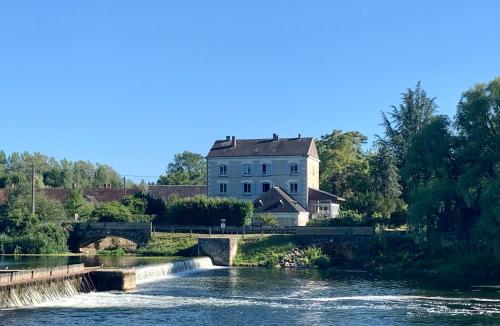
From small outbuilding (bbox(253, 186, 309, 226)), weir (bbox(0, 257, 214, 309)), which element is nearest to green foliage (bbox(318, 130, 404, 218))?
small outbuilding (bbox(253, 186, 309, 226))

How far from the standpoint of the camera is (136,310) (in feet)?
116

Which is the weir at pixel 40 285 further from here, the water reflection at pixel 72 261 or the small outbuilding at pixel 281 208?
the small outbuilding at pixel 281 208

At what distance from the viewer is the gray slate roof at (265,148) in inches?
3318

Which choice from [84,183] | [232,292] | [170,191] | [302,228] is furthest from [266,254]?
[84,183]

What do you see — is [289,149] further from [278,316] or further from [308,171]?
[278,316]

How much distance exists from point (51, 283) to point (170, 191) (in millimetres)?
75074

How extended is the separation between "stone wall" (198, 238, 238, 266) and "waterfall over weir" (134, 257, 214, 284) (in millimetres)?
818

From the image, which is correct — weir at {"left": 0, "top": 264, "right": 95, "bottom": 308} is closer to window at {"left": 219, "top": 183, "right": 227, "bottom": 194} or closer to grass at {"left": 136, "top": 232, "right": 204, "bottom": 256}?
grass at {"left": 136, "top": 232, "right": 204, "bottom": 256}

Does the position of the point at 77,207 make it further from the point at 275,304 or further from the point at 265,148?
the point at 275,304

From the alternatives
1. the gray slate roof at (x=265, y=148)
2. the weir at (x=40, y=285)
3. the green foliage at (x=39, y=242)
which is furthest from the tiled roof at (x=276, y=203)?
the weir at (x=40, y=285)

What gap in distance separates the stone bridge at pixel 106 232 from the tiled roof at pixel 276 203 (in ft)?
41.1

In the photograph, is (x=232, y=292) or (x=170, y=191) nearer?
(x=232, y=292)

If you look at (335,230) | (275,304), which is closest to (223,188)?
(335,230)

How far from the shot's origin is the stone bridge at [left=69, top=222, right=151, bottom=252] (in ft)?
235
